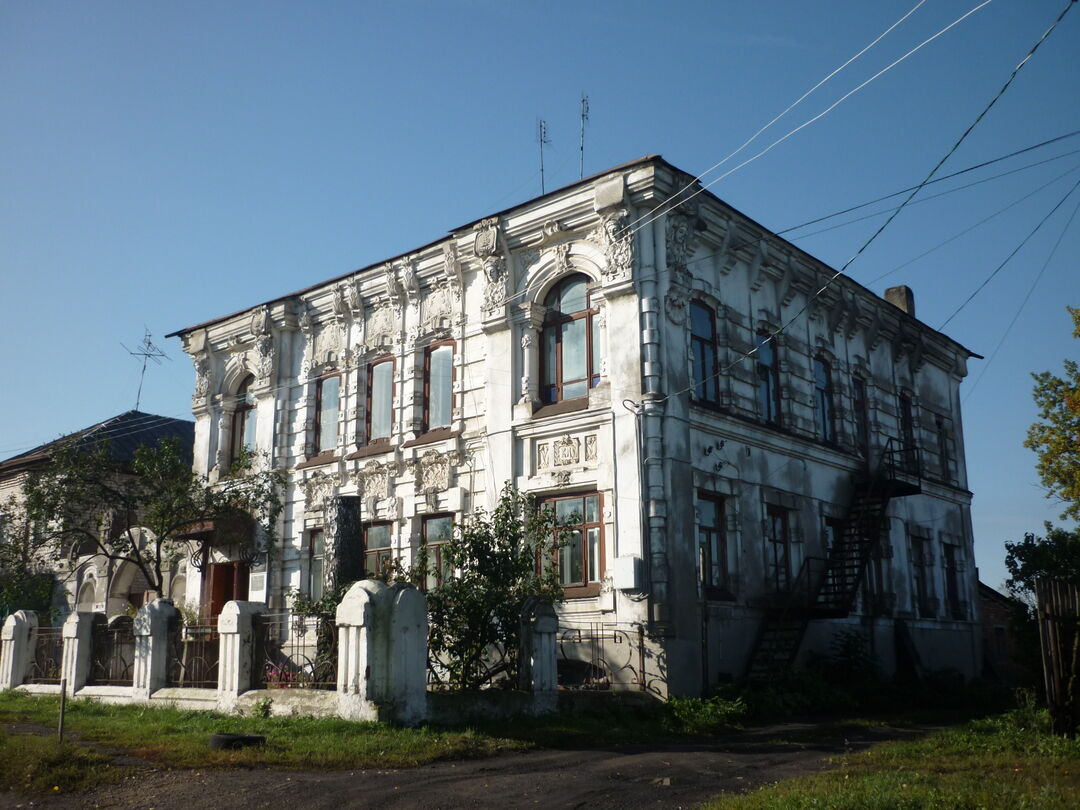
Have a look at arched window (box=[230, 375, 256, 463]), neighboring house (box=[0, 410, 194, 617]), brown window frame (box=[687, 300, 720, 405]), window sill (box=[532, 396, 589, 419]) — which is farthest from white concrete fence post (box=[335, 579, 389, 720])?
arched window (box=[230, 375, 256, 463])

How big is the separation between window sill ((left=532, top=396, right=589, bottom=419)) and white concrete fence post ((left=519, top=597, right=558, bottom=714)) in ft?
17.9

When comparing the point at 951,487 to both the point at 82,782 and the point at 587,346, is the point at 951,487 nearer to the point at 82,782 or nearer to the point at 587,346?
the point at 587,346

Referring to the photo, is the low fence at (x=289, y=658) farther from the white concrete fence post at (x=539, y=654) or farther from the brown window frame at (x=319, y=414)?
the brown window frame at (x=319, y=414)

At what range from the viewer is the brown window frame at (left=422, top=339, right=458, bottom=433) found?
23.5 meters

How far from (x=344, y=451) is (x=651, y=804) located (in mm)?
16768

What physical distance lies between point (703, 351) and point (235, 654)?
1108 cm

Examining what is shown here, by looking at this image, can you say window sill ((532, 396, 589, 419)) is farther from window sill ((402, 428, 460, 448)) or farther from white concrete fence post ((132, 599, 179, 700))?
white concrete fence post ((132, 599, 179, 700))

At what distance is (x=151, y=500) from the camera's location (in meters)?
24.8

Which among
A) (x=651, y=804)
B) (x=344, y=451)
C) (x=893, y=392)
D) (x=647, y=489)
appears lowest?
(x=651, y=804)

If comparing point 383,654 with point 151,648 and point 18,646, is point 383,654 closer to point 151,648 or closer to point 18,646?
point 151,648

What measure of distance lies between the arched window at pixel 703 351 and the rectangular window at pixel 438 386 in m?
5.70

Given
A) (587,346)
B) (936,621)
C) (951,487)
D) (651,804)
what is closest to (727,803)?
(651,804)

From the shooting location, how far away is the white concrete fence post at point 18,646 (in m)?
22.5

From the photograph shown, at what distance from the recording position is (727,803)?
30.6ft
